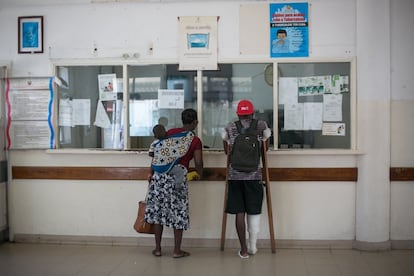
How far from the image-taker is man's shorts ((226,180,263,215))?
434 centimetres

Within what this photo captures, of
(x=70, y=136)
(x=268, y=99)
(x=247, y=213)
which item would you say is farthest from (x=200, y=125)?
(x=70, y=136)

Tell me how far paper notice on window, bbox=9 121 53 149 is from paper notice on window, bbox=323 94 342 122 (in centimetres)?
296

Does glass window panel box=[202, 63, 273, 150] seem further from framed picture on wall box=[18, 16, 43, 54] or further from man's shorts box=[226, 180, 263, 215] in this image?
framed picture on wall box=[18, 16, 43, 54]

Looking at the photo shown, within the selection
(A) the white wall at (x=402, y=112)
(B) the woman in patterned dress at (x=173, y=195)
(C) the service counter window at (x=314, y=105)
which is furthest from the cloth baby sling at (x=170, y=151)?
(A) the white wall at (x=402, y=112)

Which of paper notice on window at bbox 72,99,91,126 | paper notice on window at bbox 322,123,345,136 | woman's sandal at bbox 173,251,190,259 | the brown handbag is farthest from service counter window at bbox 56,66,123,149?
paper notice on window at bbox 322,123,345,136

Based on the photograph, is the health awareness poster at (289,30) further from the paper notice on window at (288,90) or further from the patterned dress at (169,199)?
the patterned dress at (169,199)

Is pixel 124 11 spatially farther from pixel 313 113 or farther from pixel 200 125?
pixel 313 113

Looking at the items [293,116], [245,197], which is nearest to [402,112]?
[293,116]

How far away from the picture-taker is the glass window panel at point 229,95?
4.80 meters

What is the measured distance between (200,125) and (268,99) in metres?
0.76

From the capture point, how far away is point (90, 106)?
4996mm

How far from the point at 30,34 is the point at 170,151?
212cm

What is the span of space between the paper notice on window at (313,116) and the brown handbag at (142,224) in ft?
6.09

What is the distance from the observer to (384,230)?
4656 millimetres
